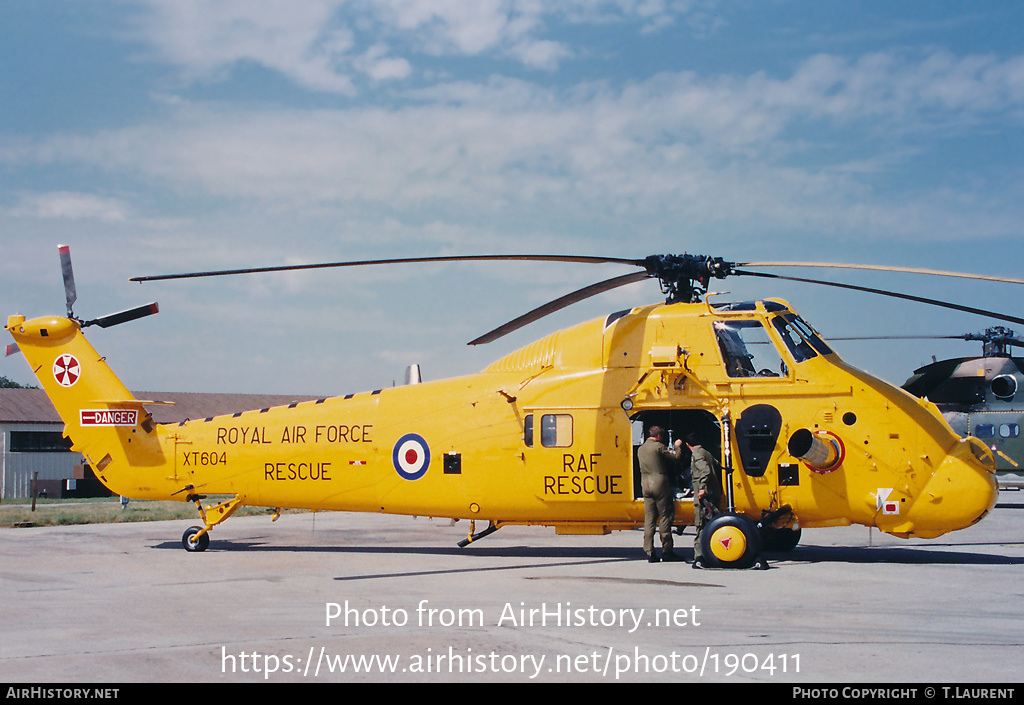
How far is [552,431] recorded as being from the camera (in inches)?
497

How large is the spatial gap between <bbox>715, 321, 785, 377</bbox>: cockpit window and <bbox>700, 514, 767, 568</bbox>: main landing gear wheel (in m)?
2.10

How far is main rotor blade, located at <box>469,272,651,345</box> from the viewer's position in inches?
462

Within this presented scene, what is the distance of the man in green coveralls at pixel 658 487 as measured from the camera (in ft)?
38.4

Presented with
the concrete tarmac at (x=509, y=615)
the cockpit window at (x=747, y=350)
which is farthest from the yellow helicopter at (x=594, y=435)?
the concrete tarmac at (x=509, y=615)

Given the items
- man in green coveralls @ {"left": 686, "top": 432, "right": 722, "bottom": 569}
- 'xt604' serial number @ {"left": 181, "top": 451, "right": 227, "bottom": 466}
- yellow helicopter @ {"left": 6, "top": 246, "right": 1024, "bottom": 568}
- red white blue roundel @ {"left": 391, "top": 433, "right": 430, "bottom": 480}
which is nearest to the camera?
yellow helicopter @ {"left": 6, "top": 246, "right": 1024, "bottom": 568}

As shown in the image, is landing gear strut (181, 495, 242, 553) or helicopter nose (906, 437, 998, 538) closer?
helicopter nose (906, 437, 998, 538)

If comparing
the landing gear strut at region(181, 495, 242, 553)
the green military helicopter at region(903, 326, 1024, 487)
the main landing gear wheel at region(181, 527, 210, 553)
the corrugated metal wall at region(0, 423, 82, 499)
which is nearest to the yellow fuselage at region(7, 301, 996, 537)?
the landing gear strut at region(181, 495, 242, 553)

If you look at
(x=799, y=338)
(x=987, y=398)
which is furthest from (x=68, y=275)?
(x=987, y=398)

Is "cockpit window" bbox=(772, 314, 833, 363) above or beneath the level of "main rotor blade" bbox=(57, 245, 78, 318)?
beneath

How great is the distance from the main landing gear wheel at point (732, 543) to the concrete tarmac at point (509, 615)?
0.24m

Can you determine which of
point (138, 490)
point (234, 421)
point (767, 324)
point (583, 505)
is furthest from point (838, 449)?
point (138, 490)

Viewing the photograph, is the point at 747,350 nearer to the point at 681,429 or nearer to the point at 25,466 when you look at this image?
the point at 681,429

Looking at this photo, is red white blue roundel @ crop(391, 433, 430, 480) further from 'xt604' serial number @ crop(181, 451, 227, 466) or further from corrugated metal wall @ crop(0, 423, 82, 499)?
corrugated metal wall @ crop(0, 423, 82, 499)

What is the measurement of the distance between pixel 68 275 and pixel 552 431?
8.99m
